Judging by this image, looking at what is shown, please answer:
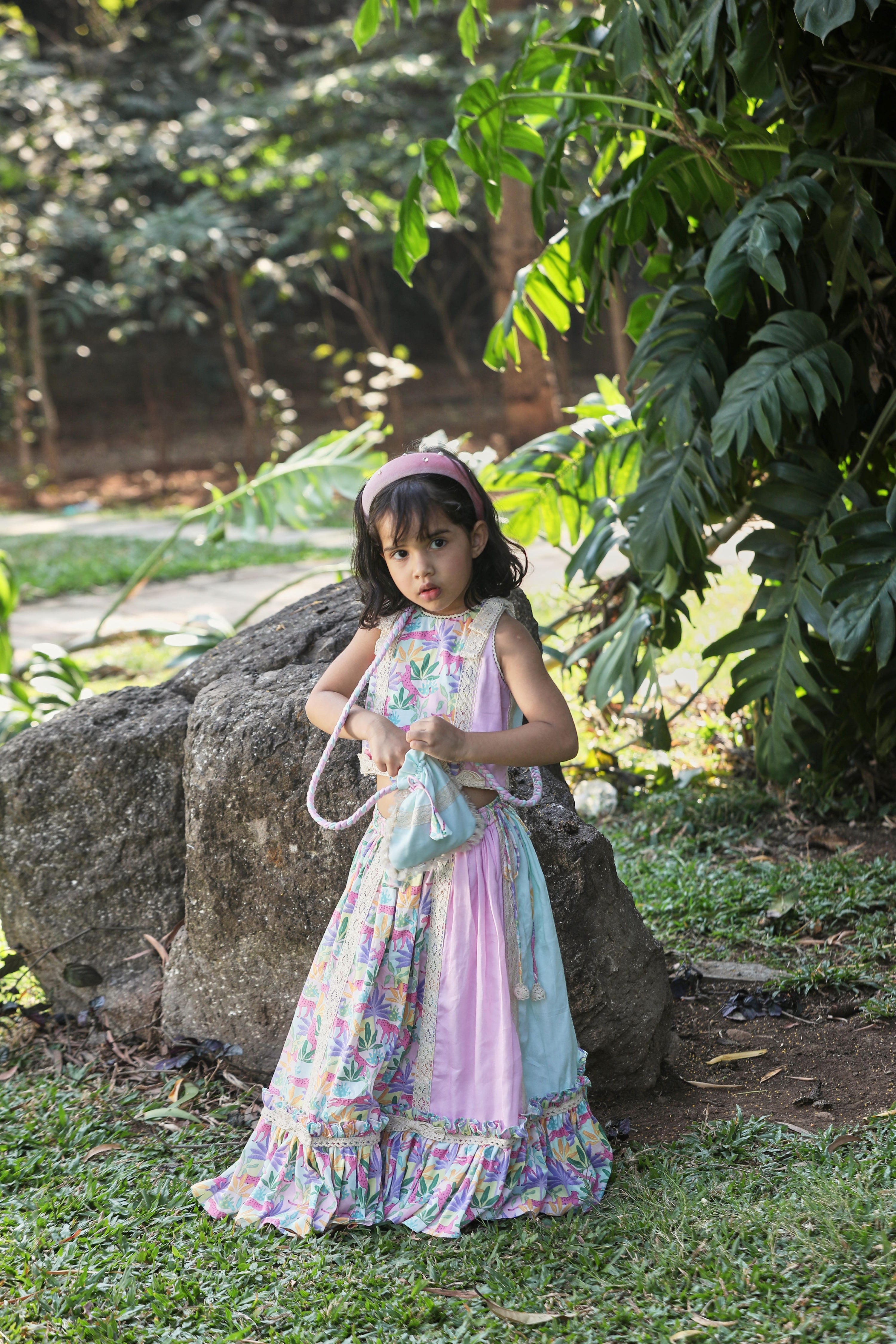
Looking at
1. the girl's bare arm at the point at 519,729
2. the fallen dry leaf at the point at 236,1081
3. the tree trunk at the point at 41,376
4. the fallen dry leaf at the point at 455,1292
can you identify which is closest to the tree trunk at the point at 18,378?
the tree trunk at the point at 41,376

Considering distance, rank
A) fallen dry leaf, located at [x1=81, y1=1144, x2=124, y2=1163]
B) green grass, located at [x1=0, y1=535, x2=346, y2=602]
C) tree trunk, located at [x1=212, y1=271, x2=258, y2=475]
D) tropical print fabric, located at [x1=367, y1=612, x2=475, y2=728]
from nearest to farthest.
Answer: tropical print fabric, located at [x1=367, y1=612, x2=475, y2=728] < fallen dry leaf, located at [x1=81, y1=1144, x2=124, y2=1163] < green grass, located at [x1=0, y1=535, x2=346, y2=602] < tree trunk, located at [x1=212, y1=271, x2=258, y2=475]

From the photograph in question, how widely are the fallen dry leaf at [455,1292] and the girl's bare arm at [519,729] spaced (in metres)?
0.87

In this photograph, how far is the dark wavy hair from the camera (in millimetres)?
2096

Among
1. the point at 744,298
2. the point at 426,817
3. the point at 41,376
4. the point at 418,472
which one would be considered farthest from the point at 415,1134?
the point at 41,376

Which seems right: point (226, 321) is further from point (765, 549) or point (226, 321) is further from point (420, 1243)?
point (420, 1243)

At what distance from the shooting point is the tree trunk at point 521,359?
10.0m

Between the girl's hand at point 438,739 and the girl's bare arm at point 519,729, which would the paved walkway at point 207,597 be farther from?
the girl's hand at point 438,739

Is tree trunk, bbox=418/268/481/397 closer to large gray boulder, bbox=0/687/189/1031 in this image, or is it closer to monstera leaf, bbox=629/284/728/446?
monstera leaf, bbox=629/284/728/446

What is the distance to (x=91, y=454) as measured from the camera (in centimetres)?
1529

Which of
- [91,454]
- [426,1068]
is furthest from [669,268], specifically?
[91,454]

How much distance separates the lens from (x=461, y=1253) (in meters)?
2.08

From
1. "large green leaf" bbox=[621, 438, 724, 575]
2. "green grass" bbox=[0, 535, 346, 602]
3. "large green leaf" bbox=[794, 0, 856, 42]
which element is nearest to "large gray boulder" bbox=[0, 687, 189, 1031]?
"large green leaf" bbox=[621, 438, 724, 575]

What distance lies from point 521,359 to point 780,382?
7454 millimetres

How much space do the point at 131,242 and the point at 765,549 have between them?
31.2 feet
